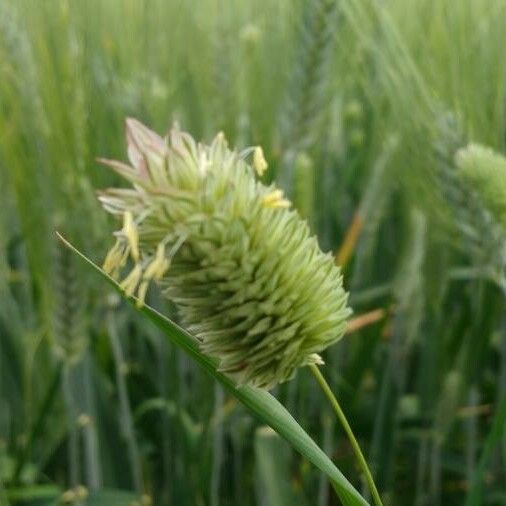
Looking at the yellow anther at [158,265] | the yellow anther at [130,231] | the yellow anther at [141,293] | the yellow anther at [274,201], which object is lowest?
the yellow anther at [141,293]

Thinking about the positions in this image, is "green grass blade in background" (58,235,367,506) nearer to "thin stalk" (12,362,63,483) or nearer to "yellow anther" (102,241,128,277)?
"yellow anther" (102,241,128,277)

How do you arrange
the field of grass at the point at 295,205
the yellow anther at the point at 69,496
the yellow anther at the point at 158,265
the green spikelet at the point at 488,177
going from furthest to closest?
1. the yellow anther at the point at 69,496
2. the field of grass at the point at 295,205
3. the green spikelet at the point at 488,177
4. the yellow anther at the point at 158,265

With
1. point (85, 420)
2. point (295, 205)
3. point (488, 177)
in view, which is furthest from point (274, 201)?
point (85, 420)

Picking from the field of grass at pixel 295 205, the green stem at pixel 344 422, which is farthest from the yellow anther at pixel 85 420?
the green stem at pixel 344 422

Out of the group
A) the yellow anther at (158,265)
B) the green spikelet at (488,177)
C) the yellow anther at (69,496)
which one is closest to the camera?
the yellow anther at (158,265)

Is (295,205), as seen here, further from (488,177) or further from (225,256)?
(225,256)

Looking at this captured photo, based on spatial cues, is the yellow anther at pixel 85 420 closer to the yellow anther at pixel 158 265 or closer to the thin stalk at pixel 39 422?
the thin stalk at pixel 39 422

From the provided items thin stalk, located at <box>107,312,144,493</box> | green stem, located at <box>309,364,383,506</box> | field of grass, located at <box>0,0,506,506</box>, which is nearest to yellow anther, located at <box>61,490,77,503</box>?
field of grass, located at <box>0,0,506,506</box>
